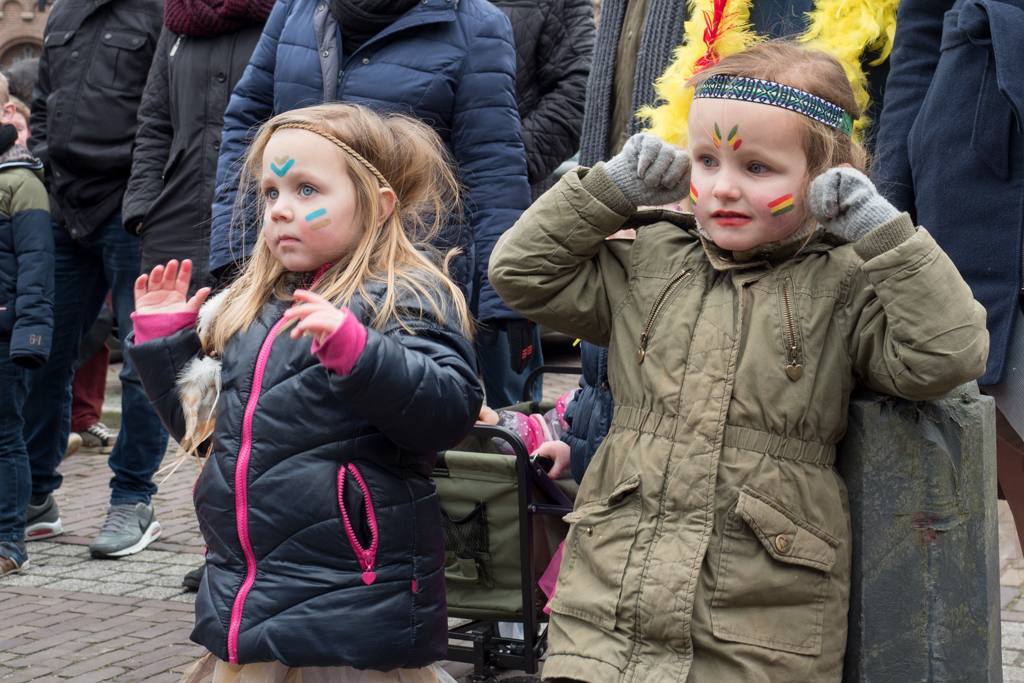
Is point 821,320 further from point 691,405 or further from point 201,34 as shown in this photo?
point 201,34

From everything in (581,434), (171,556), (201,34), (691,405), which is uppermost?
(201,34)

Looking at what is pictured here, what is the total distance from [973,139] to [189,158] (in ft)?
9.58

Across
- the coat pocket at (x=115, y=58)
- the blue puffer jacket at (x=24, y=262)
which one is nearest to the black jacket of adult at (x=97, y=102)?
the coat pocket at (x=115, y=58)

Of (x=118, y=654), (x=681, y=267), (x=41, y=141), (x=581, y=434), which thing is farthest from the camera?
(x=41, y=141)

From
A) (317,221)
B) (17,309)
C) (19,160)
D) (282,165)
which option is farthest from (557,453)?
(19,160)

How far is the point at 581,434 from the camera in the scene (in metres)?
3.04

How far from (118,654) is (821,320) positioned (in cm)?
282

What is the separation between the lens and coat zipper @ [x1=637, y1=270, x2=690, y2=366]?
2.21 m

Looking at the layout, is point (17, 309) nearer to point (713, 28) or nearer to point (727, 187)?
point (713, 28)

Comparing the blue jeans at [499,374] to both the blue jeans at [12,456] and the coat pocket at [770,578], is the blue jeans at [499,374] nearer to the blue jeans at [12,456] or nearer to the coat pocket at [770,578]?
the blue jeans at [12,456]

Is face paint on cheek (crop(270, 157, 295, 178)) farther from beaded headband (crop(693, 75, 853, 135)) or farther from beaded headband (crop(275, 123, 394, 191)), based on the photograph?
beaded headband (crop(693, 75, 853, 135))

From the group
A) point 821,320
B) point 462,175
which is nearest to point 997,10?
point 821,320

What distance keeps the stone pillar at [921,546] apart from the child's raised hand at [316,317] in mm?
1010

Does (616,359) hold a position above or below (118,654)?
above
